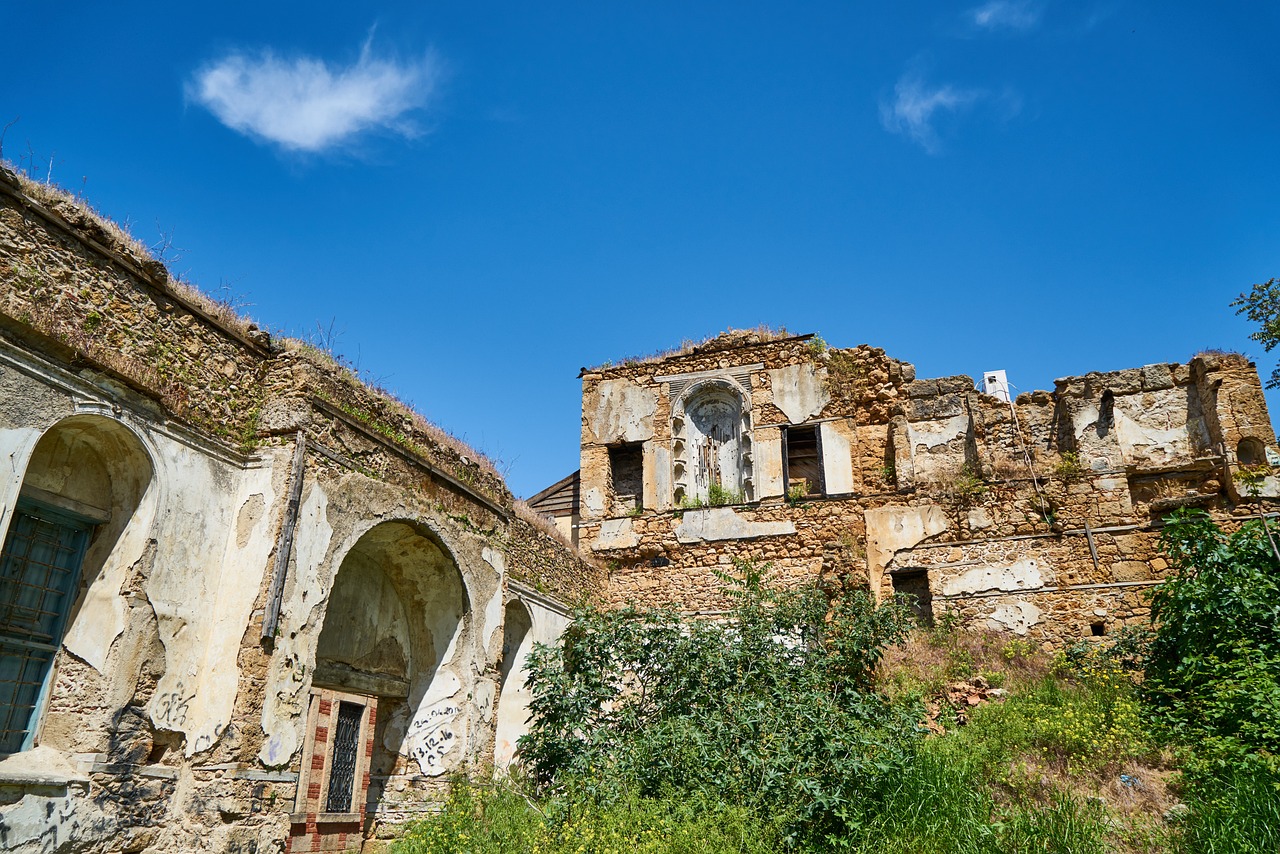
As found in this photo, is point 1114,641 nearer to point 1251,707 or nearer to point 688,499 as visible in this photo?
point 1251,707

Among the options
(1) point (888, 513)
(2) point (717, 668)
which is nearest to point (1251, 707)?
(2) point (717, 668)

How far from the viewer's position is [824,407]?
52.5 feet

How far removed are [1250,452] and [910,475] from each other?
5.52 meters

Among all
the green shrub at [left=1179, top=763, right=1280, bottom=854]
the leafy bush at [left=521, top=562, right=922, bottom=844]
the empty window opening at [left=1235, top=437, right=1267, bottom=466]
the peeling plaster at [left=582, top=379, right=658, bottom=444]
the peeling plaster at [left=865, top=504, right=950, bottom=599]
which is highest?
the peeling plaster at [left=582, top=379, right=658, bottom=444]

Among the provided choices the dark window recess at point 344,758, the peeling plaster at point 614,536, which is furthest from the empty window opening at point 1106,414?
the dark window recess at point 344,758

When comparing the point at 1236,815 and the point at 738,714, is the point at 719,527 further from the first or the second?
the point at 1236,815

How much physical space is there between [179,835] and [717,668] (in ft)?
15.7

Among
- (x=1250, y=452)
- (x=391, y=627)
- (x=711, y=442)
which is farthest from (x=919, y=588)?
(x=391, y=627)

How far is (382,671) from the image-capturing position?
30.8 ft

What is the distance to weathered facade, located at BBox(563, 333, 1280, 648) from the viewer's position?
560 inches

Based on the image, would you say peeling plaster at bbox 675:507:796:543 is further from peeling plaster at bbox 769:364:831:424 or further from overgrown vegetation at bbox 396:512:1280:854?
overgrown vegetation at bbox 396:512:1280:854

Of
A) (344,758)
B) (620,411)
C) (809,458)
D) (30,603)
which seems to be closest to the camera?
(30,603)

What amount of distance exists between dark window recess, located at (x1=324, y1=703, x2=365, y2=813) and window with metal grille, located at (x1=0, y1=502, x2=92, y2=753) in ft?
10.4

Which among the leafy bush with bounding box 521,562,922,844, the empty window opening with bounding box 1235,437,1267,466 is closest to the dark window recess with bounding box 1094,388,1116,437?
the empty window opening with bounding box 1235,437,1267,466
